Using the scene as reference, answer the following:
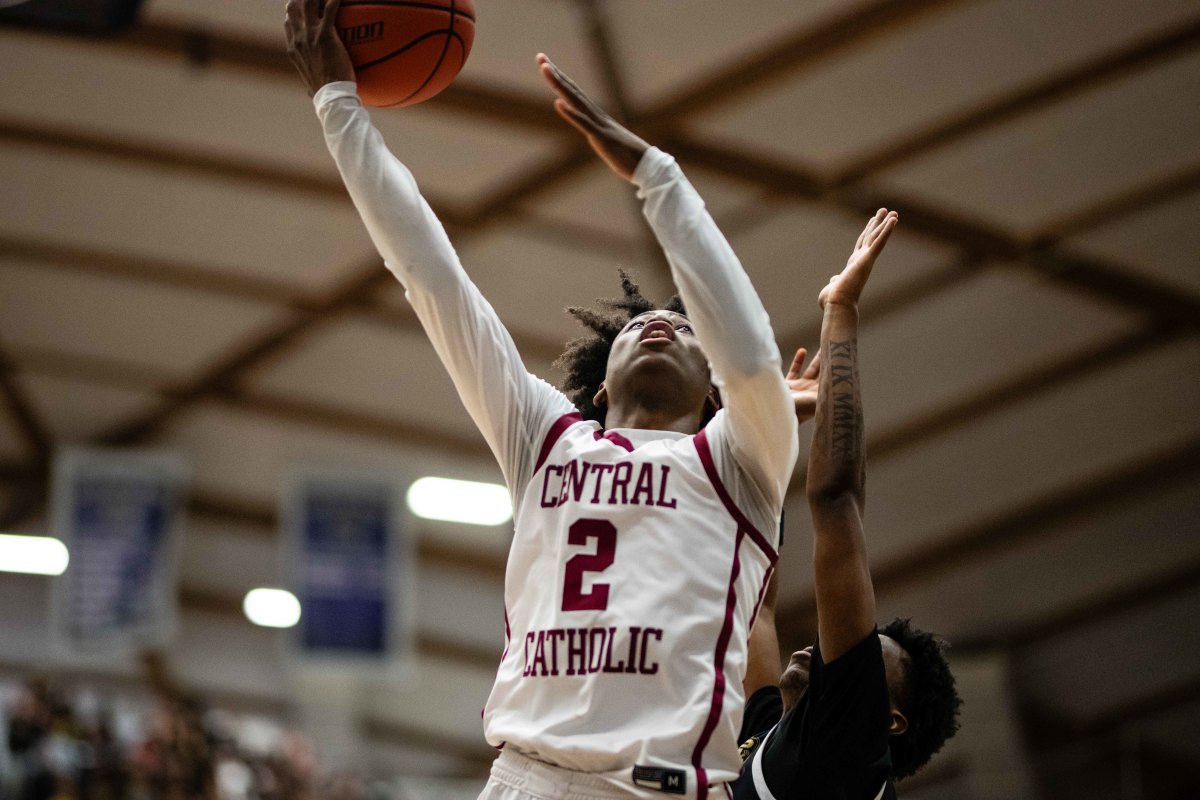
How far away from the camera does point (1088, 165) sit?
10070mm

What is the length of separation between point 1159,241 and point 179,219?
700cm

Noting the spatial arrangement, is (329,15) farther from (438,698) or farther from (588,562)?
(438,698)

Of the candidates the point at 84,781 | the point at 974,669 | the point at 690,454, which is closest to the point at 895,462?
the point at 974,669

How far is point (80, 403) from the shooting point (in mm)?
14023

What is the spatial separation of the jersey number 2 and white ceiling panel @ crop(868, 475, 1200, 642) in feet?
35.1

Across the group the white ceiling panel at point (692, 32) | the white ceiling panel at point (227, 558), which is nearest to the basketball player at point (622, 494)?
the white ceiling panel at point (692, 32)

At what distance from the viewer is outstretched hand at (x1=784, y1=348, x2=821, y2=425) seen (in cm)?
380

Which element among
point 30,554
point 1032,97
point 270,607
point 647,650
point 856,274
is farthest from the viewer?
point 270,607

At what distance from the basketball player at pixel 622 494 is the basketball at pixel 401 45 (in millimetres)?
97

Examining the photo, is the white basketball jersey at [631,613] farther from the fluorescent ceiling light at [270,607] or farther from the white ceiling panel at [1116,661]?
the fluorescent ceiling light at [270,607]

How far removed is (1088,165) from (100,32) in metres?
6.17

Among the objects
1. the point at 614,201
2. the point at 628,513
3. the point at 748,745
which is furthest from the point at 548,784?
the point at 614,201

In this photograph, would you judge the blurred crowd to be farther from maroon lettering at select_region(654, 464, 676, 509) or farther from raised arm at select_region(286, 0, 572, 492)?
maroon lettering at select_region(654, 464, 676, 509)

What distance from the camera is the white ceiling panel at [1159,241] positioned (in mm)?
10422
